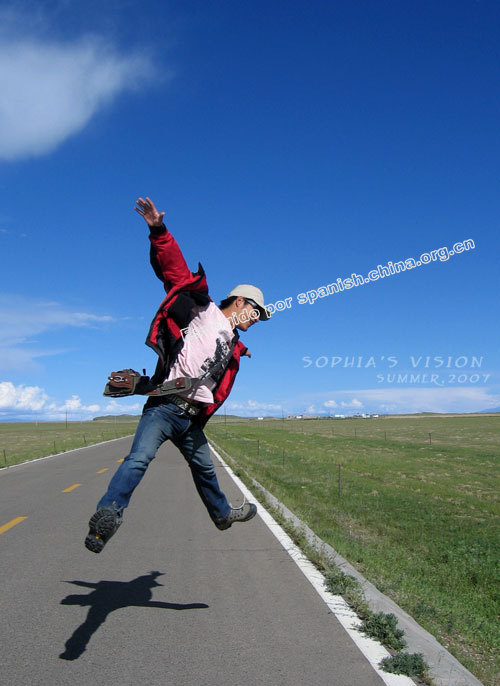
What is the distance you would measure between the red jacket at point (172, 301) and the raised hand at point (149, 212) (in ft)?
0.16

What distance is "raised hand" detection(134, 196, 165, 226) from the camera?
330 cm

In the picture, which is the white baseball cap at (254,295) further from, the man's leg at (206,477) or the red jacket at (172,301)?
the man's leg at (206,477)

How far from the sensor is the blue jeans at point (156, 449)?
11.5 ft

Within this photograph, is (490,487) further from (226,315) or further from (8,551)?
(226,315)

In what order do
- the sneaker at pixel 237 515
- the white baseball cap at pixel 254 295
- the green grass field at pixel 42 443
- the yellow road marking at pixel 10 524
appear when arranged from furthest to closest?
the green grass field at pixel 42 443 → the yellow road marking at pixel 10 524 → the sneaker at pixel 237 515 → the white baseball cap at pixel 254 295

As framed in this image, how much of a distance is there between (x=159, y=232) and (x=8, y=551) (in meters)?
5.52

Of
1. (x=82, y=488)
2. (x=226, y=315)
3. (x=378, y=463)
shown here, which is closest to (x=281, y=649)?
(x=226, y=315)

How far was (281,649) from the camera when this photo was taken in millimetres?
4039

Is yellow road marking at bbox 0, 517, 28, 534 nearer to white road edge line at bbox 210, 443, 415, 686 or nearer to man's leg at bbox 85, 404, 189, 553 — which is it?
white road edge line at bbox 210, 443, 415, 686

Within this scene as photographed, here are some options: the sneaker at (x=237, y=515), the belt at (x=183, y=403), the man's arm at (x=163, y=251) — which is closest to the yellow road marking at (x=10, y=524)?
the sneaker at (x=237, y=515)

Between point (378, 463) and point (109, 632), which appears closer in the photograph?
point (109, 632)

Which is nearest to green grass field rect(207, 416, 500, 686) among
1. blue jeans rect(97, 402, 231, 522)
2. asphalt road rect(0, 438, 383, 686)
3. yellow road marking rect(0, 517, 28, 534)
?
asphalt road rect(0, 438, 383, 686)

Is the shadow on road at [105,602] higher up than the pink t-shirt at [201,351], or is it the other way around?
the pink t-shirt at [201,351]

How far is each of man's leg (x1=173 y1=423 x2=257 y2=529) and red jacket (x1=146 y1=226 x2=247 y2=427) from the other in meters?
0.20
